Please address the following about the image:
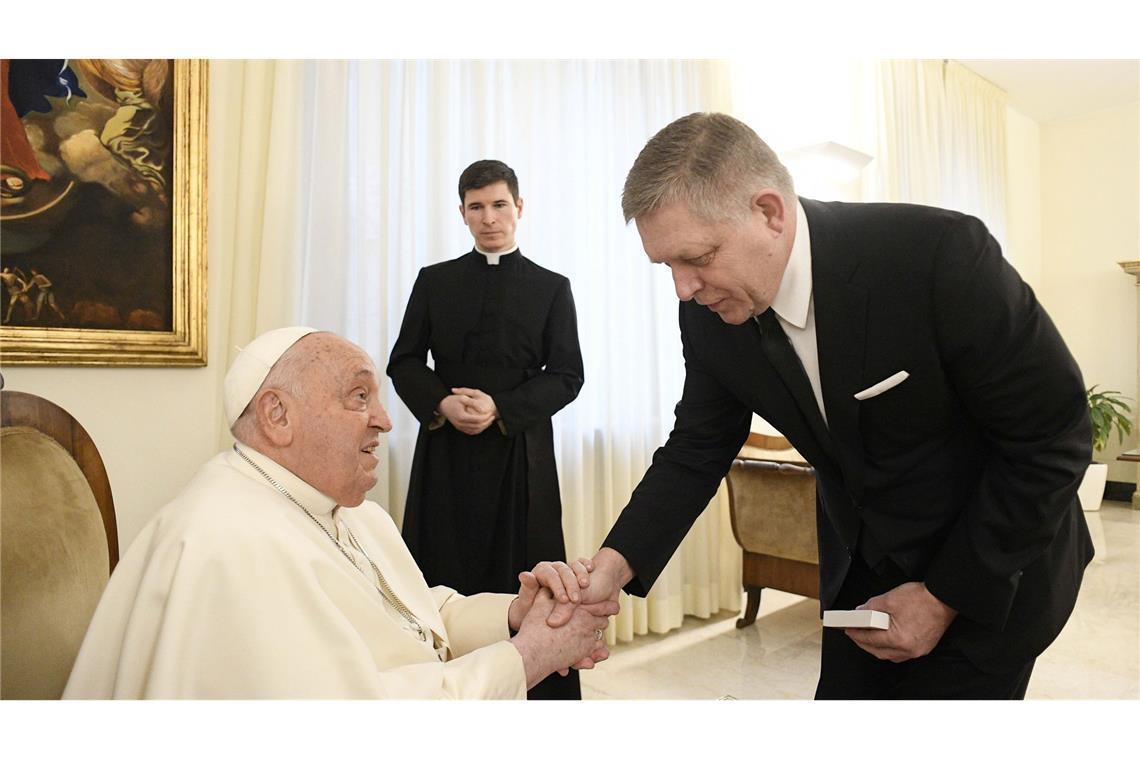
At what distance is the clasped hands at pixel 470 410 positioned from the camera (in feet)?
9.13

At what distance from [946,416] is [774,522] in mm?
2743

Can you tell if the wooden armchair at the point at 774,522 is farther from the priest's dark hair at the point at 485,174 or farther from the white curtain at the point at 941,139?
the white curtain at the point at 941,139

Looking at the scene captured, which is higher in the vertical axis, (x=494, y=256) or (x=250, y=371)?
(x=494, y=256)

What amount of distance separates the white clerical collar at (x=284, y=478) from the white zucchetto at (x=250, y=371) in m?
0.09

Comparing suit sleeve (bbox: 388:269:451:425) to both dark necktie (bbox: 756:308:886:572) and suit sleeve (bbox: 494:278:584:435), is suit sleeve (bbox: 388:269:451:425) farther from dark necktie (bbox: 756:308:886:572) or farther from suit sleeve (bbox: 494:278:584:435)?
dark necktie (bbox: 756:308:886:572)

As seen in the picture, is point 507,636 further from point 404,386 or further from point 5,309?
point 5,309

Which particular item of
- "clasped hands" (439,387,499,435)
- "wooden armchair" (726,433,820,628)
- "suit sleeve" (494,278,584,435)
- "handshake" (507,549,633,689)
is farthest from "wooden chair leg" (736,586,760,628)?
"handshake" (507,549,633,689)

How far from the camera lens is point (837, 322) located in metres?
1.44

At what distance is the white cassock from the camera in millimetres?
1259

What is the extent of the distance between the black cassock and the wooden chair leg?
1794 mm

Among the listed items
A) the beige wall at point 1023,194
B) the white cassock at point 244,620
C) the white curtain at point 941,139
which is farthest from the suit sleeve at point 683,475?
the beige wall at point 1023,194

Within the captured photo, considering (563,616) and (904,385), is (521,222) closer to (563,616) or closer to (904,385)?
(563,616)

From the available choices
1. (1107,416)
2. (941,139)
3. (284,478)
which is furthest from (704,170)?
(1107,416)
